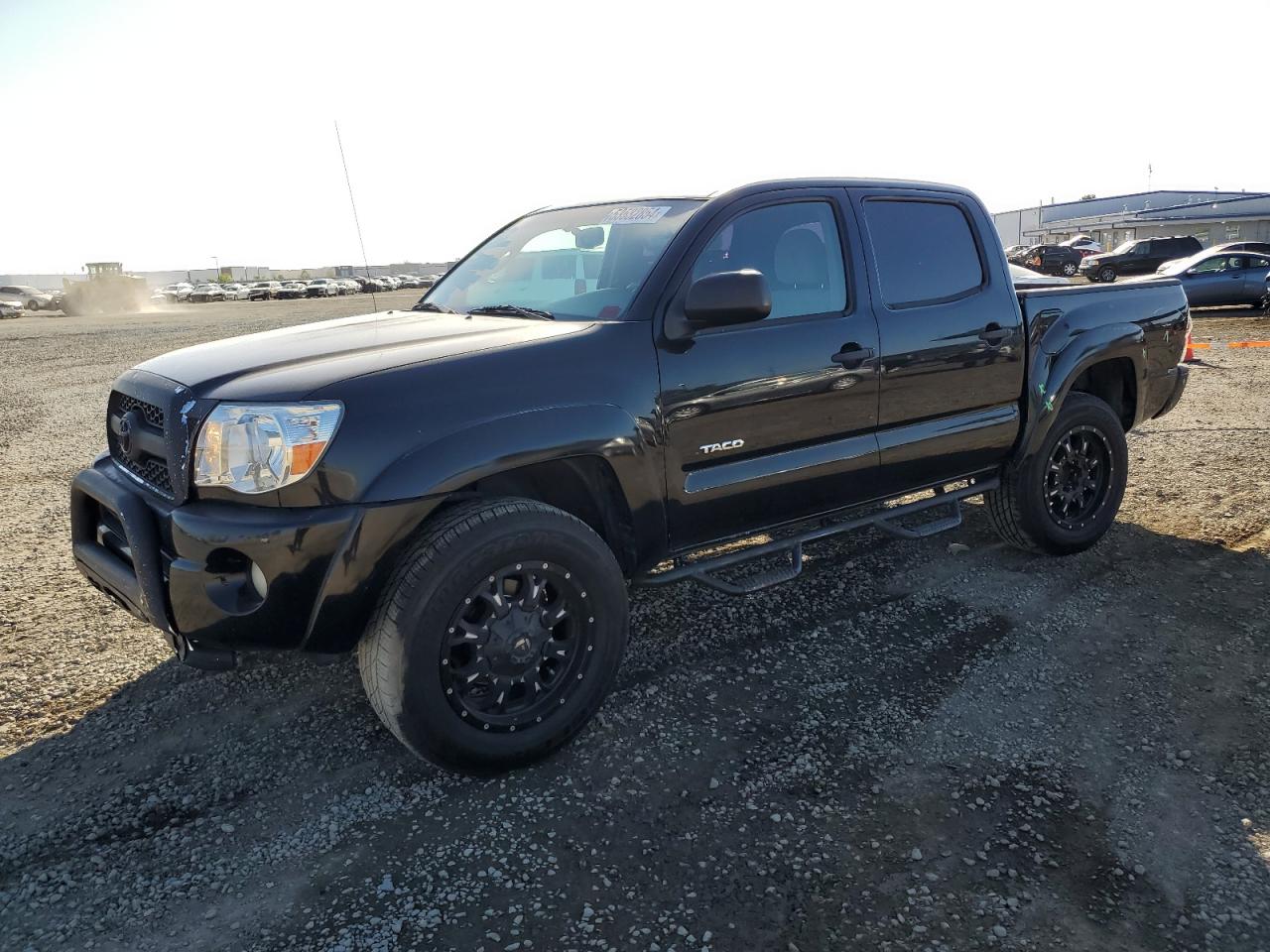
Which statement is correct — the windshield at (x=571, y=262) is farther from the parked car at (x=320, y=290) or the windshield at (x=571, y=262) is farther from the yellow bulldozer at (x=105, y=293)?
the parked car at (x=320, y=290)

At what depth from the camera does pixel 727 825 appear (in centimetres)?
274

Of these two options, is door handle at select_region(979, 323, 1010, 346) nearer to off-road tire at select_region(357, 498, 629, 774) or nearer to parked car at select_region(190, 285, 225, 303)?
off-road tire at select_region(357, 498, 629, 774)

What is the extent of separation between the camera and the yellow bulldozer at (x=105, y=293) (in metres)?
49.7

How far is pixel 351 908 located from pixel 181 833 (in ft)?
2.33

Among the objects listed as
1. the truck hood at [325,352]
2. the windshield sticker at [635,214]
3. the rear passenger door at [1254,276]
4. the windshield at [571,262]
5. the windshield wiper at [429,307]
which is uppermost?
the windshield sticker at [635,214]

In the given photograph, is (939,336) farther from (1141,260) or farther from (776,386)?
(1141,260)

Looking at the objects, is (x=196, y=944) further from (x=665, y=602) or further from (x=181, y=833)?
(x=665, y=602)

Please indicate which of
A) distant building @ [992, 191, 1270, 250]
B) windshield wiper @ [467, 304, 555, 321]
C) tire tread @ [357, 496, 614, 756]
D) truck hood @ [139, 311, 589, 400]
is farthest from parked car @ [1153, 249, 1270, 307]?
distant building @ [992, 191, 1270, 250]

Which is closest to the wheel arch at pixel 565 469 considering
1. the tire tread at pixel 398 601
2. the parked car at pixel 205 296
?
the tire tread at pixel 398 601

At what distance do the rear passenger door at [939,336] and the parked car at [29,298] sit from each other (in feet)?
191

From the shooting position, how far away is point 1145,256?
27578mm

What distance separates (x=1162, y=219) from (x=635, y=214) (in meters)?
70.5

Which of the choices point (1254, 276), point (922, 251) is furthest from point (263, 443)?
point (1254, 276)

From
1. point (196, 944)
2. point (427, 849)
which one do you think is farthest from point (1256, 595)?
point (196, 944)
